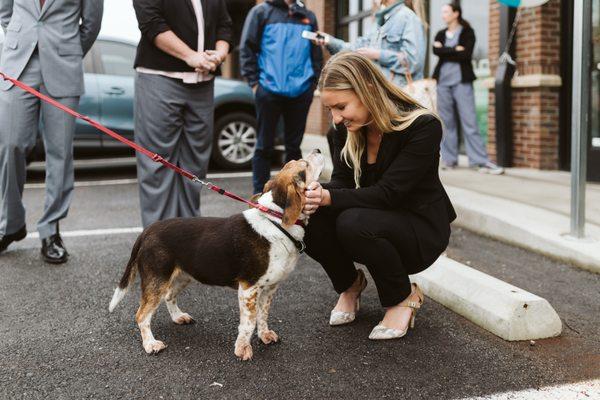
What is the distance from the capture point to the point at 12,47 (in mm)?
4453

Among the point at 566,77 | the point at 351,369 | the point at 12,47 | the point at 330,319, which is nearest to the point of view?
the point at 351,369

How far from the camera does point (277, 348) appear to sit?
3.10m

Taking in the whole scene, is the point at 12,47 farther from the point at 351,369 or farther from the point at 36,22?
the point at 351,369

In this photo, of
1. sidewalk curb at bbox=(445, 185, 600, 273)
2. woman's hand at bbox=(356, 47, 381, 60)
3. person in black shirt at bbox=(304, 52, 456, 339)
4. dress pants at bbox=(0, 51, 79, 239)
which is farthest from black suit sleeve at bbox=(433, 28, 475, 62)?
person in black shirt at bbox=(304, 52, 456, 339)

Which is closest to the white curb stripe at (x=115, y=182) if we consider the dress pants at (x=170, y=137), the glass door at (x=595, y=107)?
the dress pants at (x=170, y=137)

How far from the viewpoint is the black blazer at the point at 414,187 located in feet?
10.3

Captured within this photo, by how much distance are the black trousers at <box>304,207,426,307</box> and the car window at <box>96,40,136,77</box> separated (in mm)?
6226

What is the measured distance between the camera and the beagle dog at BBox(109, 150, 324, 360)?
9.59 ft

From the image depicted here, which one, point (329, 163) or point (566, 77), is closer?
point (566, 77)

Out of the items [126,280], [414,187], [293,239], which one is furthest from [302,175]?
[126,280]

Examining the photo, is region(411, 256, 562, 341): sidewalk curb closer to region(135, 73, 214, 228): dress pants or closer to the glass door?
region(135, 73, 214, 228): dress pants

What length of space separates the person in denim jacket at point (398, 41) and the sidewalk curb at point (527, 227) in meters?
1.44

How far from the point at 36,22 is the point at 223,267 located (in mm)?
2568

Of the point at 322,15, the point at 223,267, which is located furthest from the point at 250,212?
the point at 322,15
